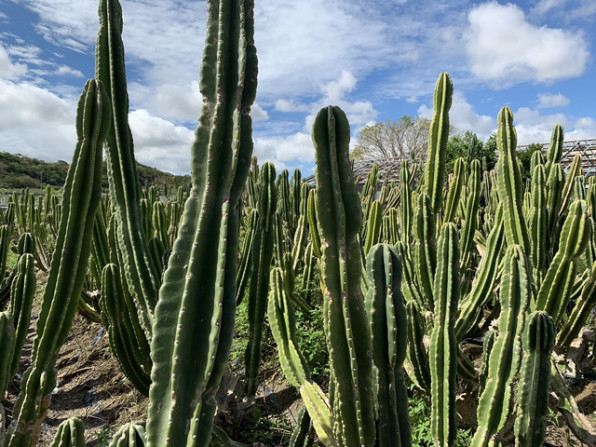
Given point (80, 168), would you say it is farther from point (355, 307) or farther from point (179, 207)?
point (179, 207)

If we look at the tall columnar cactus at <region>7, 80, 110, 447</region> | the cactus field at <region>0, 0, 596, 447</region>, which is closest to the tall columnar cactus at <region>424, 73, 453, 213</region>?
the cactus field at <region>0, 0, 596, 447</region>

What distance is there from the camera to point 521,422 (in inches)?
66.5

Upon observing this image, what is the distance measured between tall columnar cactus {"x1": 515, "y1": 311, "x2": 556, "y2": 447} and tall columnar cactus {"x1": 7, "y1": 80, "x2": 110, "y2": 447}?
1.67 metres

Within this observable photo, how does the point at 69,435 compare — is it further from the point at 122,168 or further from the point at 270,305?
the point at 270,305

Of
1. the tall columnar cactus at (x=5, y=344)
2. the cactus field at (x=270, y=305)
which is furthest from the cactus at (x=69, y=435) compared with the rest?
the tall columnar cactus at (x=5, y=344)

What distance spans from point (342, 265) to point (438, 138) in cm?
166

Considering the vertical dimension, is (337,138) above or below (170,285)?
above

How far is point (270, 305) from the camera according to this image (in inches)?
99.0

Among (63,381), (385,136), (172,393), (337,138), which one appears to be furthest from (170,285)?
(385,136)

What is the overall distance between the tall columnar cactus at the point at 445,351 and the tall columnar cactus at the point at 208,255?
125 cm

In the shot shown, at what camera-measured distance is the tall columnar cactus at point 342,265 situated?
1.27 m

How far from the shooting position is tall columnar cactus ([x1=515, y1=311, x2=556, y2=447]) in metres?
1.65

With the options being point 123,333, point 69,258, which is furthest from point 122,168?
point 123,333

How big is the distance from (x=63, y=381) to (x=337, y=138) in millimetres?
4151
